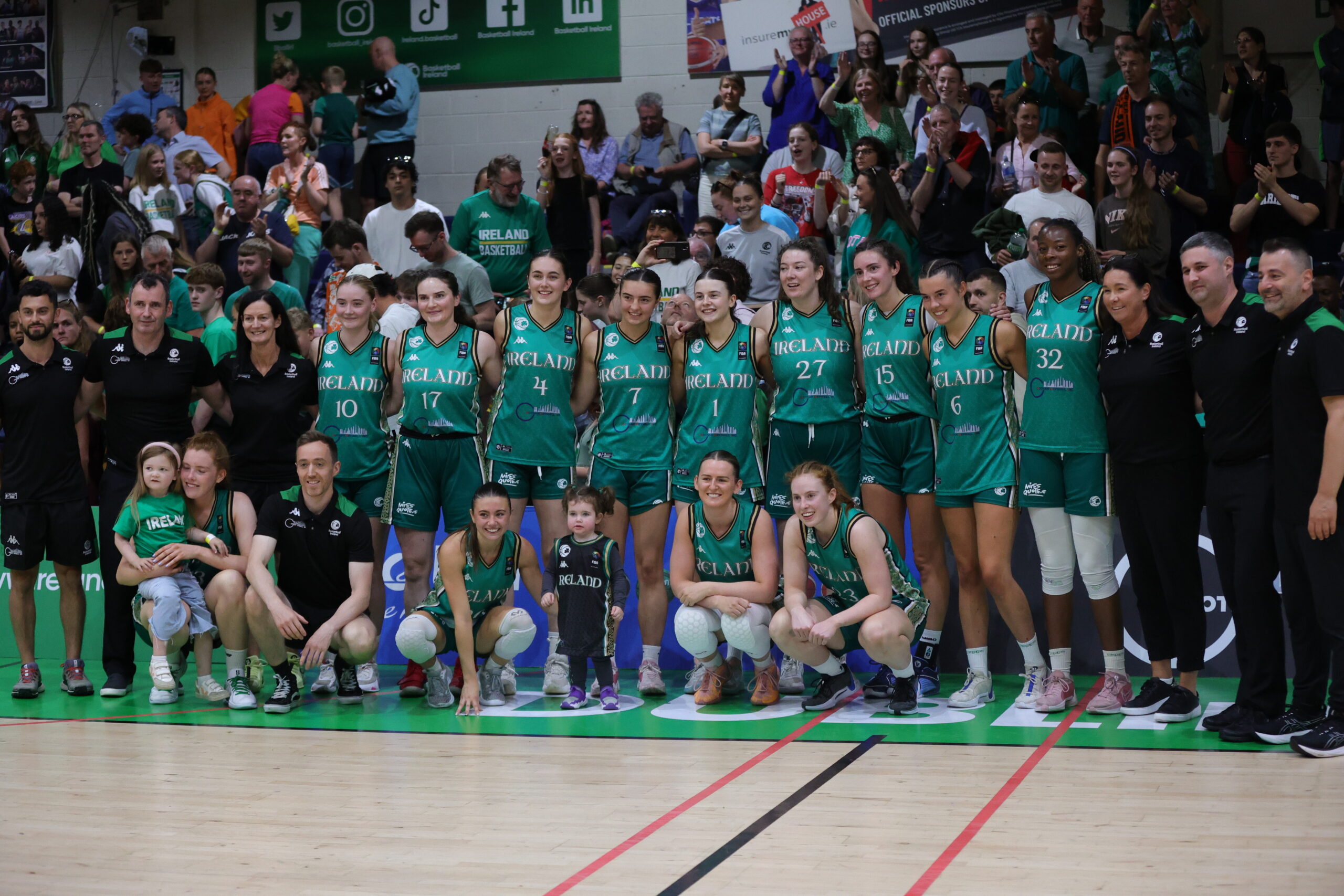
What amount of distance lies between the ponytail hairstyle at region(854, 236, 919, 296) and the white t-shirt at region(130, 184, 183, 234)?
6.83 meters

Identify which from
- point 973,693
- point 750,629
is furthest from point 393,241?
point 973,693

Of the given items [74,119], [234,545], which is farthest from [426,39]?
[234,545]

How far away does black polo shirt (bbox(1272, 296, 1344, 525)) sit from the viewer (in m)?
5.46

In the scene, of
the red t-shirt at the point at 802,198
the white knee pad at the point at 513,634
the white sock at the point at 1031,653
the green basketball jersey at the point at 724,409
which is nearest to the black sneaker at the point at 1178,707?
the white sock at the point at 1031,653

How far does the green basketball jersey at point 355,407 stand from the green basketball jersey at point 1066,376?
131 inches

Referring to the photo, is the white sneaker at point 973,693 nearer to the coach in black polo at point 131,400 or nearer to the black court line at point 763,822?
the black court line at point 763,822

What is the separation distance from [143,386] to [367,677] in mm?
1978

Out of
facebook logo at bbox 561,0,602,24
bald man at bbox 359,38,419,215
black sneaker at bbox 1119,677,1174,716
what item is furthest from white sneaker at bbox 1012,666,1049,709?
facebook logo at bbox 561,0,602,24

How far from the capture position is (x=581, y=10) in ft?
46.7

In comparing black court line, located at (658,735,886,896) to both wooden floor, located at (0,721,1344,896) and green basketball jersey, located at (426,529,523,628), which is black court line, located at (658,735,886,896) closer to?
wooden floor, located at (0,721,1344,896)

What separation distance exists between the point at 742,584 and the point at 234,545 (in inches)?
107

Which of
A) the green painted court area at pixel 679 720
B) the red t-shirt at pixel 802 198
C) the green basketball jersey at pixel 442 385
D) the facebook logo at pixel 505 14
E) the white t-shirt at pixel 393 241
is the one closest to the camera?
the green painted court area at pixel 679 720

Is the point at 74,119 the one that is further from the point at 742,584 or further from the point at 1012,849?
the point at 1012,849

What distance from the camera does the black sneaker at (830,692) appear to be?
22.0 feet
